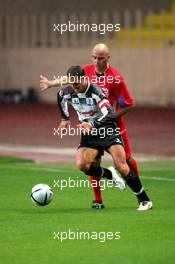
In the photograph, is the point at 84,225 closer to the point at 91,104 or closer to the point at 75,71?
the point at 91,104

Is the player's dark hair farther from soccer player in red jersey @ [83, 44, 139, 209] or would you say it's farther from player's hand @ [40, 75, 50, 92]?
soccer player in red jersey @ [83, 44, 139, 209]

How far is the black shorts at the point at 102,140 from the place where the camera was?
49.8 ft

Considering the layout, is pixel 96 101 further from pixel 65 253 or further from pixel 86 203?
pixel 65 253

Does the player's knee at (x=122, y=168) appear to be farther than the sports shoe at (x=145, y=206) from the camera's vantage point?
No

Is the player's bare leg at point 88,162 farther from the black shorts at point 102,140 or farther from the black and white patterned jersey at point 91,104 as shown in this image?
the black and white patterned jersey at point 91,104

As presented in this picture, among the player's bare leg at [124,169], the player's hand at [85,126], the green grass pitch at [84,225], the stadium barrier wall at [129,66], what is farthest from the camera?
the stadium barrier wall at [129,66]

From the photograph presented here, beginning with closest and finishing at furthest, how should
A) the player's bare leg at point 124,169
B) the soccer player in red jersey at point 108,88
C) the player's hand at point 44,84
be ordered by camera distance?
the player's hand at point 44,84 → the player's bare leg at point 124,169 → the soccer player in red jersey at point 108,88

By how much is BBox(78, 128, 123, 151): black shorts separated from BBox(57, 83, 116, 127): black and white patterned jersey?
0.45 feet

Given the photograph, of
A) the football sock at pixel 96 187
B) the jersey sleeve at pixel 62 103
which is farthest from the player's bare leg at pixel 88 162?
the jersey sleeve at pixel 62 103

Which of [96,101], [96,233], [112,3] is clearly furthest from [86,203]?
[112,3]

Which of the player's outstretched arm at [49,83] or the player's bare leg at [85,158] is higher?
the player's outstretched arm at [49,83]

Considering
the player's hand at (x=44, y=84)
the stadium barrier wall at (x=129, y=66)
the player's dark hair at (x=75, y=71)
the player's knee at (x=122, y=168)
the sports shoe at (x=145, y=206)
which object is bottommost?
the stadium barrier wall at (x=129, y=66)

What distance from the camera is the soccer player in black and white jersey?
Answer: 14.9 m

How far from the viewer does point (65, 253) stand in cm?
1205
